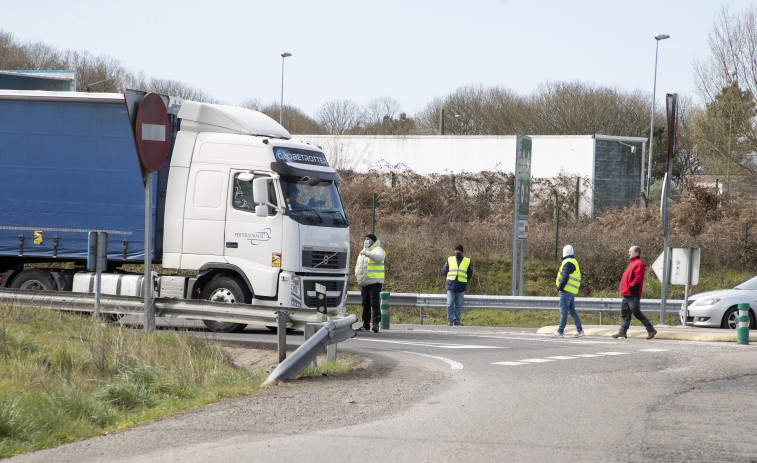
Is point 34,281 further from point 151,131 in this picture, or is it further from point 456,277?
point 456,277

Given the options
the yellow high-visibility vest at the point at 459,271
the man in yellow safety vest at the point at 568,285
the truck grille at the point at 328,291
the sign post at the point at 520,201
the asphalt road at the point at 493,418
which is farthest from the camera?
the sign post at the point at 520,201

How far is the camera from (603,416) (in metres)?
7.20

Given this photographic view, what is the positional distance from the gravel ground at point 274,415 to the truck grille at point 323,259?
4541 mm

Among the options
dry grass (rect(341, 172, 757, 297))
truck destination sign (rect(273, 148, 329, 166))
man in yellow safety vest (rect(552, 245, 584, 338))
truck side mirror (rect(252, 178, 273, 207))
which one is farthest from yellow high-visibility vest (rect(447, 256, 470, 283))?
truck side mirror (rect(252, 178, 273, 207))

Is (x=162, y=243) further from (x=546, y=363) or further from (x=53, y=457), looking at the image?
(x=53, y=457)

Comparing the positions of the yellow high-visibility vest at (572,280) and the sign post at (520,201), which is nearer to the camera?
the yellow high-visibility vest at (572,280)

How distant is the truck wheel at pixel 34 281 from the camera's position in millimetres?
15156

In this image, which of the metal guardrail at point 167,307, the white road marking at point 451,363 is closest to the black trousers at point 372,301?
the white road marking at point 451,363

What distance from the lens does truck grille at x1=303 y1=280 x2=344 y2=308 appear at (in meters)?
14.2

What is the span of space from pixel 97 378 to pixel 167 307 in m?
2.52

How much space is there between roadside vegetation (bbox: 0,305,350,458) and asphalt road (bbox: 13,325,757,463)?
0.63 meters

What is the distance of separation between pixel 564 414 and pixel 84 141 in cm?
1058

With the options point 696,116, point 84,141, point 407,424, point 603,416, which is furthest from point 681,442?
point 696,116

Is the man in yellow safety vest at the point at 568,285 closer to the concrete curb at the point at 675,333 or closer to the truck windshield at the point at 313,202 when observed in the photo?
the concrete curb at the point at 675,333
